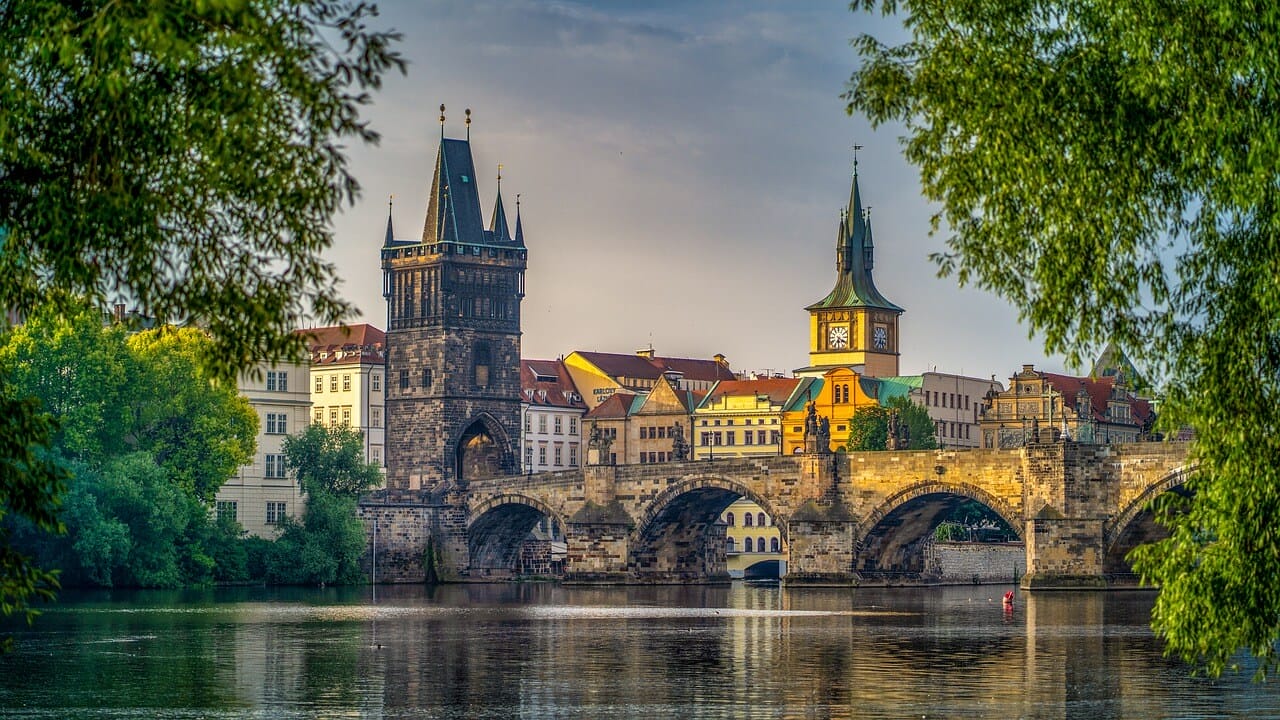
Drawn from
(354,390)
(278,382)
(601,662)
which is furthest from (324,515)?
(601,662)

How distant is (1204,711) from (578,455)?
119m

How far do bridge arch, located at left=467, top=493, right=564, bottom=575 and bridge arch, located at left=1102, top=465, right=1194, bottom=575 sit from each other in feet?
98.8

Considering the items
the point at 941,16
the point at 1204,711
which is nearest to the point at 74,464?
the point at 1204,711

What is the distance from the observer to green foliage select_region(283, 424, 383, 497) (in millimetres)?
98250

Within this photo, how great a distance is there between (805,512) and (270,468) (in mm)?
25264

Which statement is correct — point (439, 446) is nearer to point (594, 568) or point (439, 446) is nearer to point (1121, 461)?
point (594, 568)

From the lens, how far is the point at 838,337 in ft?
560

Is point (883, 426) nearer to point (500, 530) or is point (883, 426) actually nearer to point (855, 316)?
point (500, 530)

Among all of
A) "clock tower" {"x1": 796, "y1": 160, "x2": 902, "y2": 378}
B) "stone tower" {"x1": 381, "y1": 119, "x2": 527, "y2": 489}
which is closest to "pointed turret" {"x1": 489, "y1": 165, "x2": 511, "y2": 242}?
"stone tower" {"x1": 381, "y1": 119, "x2": 527, "y2": 489}

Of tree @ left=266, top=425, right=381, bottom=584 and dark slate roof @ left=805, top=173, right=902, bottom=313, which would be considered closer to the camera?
tree @ left=266, top=425, right=381, bottom=584

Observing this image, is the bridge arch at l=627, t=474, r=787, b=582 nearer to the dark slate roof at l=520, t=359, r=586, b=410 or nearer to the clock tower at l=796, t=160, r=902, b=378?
the dark slate roof at l=520, t=359, r=586, b=410

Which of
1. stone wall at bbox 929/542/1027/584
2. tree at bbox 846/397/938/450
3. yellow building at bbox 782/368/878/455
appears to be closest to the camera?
stone wall at bbox 929/542/1027/584

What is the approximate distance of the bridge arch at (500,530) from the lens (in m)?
104

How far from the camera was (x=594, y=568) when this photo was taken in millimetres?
98812
